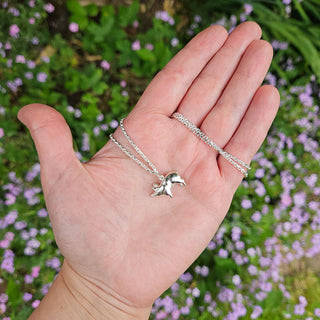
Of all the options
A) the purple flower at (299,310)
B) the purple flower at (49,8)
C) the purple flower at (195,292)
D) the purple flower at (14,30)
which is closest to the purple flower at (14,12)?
the purple flower at (14,30)

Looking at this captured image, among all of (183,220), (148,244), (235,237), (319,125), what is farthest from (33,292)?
(319,125)

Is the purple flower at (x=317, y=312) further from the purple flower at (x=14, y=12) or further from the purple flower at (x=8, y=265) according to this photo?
the purple flower at (x=14, y=12)

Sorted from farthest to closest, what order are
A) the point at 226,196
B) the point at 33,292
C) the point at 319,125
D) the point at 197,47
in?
the point at 319,125 < the point at 33,292 < the point at 197,47 < the point at 226,196

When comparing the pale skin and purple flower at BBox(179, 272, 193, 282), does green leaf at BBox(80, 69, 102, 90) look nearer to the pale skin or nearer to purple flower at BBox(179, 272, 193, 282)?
the pale skin

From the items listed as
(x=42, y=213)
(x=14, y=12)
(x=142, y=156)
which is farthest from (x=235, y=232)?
(x=14, y=12)

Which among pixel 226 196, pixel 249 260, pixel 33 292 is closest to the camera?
pixel 226 196

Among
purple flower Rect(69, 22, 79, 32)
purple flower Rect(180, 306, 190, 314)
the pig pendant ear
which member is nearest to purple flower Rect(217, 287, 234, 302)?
purple flower Rect(180, 306, 190, 314)

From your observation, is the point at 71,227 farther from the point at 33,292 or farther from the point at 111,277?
the point at 33,292
